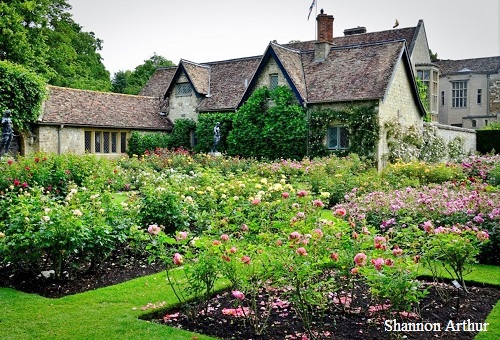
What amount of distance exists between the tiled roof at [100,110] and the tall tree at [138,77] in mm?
20549

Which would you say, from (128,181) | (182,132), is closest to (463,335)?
(128,181)

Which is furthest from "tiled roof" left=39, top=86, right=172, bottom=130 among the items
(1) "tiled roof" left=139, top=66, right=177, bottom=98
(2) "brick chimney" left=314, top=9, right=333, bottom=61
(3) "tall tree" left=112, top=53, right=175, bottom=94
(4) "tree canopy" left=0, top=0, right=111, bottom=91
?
(3) "tall tree" left=112, top=53, right=175, bottom=94

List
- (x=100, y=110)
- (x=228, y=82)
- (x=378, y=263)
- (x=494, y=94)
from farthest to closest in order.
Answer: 1. (x=494, y=94)
2. (x=228, y=82)
3. (x=100, y=110)
4. (x=378, y=263)

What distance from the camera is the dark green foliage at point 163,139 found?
92.9 feet

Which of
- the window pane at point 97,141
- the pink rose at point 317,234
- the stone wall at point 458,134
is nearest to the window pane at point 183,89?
the window pane at point 97,141

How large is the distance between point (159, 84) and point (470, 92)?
27.8 m

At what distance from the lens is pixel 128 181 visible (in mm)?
18922

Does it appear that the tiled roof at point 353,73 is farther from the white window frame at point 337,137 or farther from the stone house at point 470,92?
the stone house at point 470,92

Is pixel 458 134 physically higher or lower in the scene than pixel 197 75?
lower

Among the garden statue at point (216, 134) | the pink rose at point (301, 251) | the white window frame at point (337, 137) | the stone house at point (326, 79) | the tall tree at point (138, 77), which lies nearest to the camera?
the pink rose at point (301, 251)

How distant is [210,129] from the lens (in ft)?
92.3

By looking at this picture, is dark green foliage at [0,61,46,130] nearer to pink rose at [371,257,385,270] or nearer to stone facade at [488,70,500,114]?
pink rose at [371,257,385,270]

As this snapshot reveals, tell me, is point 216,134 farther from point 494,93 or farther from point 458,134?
point 494,93

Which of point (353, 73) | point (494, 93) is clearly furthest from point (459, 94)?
point (353, 73)
